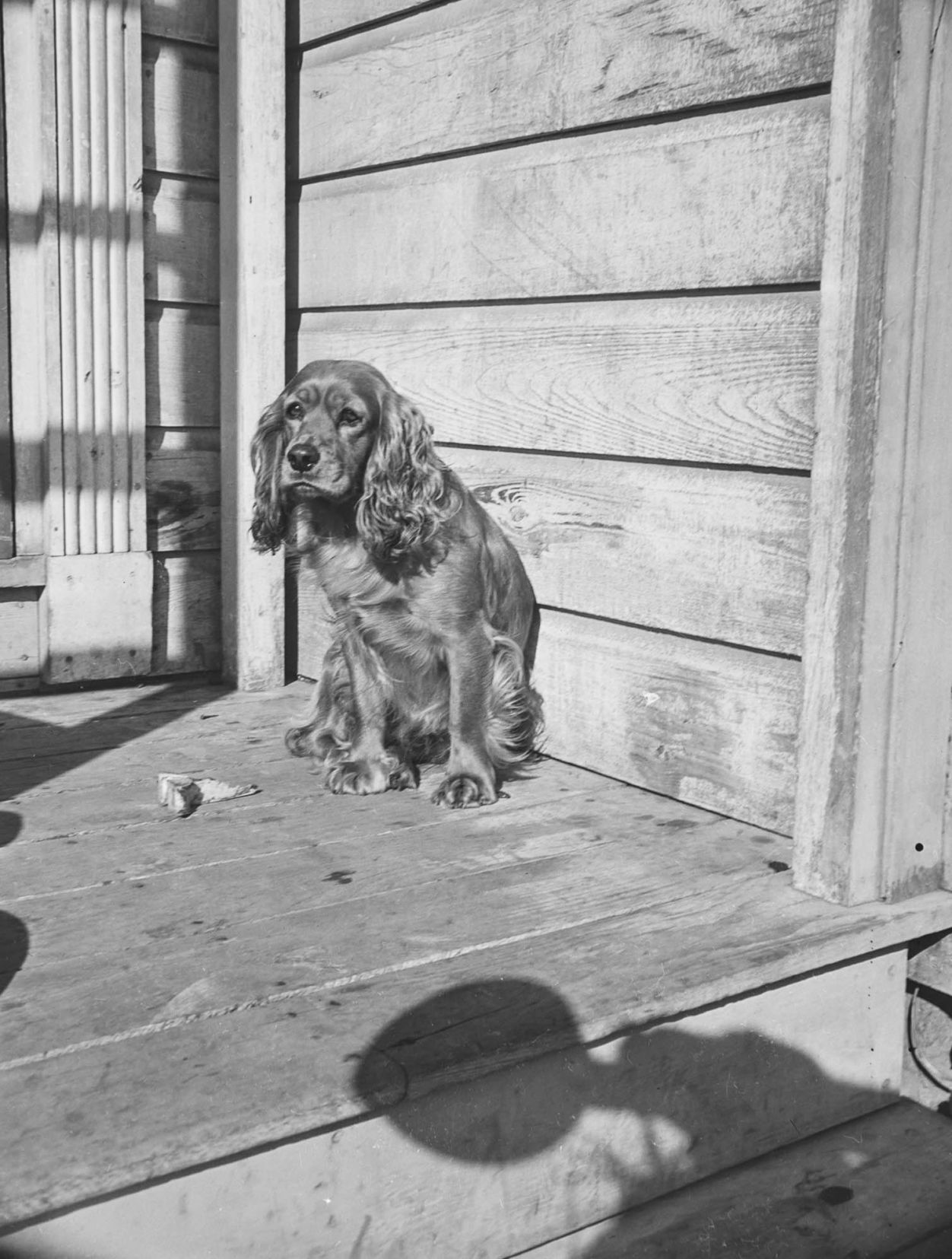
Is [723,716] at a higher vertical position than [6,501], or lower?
lower

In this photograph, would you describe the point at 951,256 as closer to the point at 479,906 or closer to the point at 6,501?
the point at 479,906

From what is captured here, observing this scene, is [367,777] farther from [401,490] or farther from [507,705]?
[401,490]

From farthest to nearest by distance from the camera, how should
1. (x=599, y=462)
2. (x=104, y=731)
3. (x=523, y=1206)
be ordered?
1. (x=104, y=731)
2. (x=599, y=462)
3. (x=523, y=1206)

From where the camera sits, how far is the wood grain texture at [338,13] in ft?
11.8

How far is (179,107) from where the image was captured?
13.1ft

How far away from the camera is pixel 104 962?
210 cm

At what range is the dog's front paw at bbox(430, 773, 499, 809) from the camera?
9.75 feet

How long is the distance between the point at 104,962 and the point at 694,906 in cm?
99

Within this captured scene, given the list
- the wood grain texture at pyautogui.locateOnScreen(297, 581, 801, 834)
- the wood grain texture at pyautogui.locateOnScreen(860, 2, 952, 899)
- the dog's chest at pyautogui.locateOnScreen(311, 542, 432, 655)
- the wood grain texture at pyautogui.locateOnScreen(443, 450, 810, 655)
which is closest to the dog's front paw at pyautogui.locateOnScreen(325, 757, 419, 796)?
the dog's chest at pyautogui.locateOnScreen(311, 542, 432, 655)

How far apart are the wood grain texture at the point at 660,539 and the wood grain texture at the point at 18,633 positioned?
134 cm

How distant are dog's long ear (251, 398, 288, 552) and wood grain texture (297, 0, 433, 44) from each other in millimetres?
1234

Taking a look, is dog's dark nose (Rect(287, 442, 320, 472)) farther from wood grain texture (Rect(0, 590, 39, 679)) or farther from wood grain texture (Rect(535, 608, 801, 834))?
wood grain texture (Rect(0, 590, 39, 679))

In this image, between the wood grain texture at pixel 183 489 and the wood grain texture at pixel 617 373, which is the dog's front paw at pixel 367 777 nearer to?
the wood grain texture at pixel 617 373

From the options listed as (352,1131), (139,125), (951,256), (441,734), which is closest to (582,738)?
(441,734)
